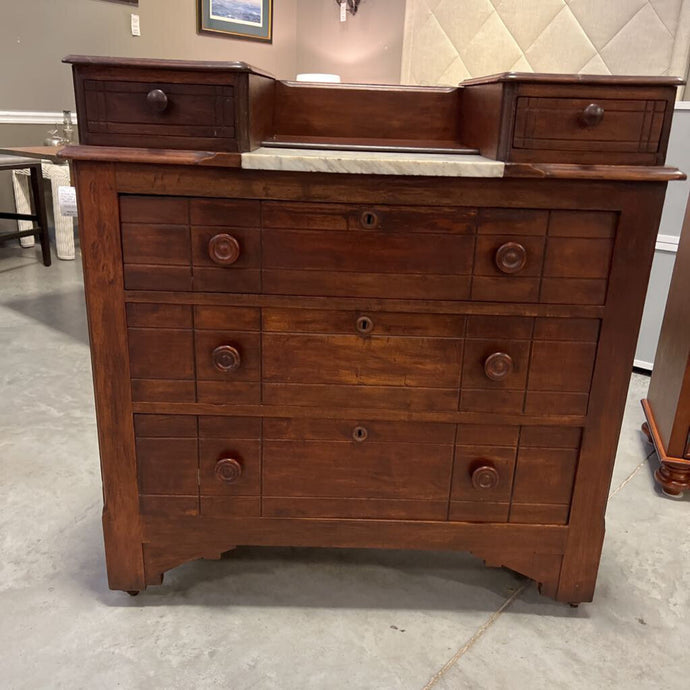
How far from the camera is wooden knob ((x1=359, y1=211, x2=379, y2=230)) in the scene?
4.05 ft

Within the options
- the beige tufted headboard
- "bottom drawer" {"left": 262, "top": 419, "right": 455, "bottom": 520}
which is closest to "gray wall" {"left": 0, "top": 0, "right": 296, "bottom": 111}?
the beige tufted headboard

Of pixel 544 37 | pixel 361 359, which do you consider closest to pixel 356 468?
pixel 361 359

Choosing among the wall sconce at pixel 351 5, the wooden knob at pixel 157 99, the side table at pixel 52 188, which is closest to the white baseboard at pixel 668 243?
the wooden knob at pixel 157 99

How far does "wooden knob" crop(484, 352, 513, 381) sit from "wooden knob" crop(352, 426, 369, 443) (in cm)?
28

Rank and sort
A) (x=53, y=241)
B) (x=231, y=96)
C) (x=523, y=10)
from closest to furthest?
(x=231, y=96)
(x=523, y=10)
(x=53, y=241)

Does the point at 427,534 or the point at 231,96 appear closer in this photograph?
the point at 231,96

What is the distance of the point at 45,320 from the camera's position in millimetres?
3385

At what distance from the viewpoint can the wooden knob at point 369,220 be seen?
123 cm

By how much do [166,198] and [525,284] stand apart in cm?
71

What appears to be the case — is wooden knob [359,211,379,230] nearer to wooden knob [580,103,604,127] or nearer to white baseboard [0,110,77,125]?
wooden knob [580,103,604,127]

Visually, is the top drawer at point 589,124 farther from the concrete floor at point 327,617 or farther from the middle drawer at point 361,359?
the concrete floor at point 327,617

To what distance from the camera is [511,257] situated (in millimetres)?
1247

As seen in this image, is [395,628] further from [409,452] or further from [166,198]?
[166,198]

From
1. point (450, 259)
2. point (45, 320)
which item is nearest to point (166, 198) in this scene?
point (450, 259)
